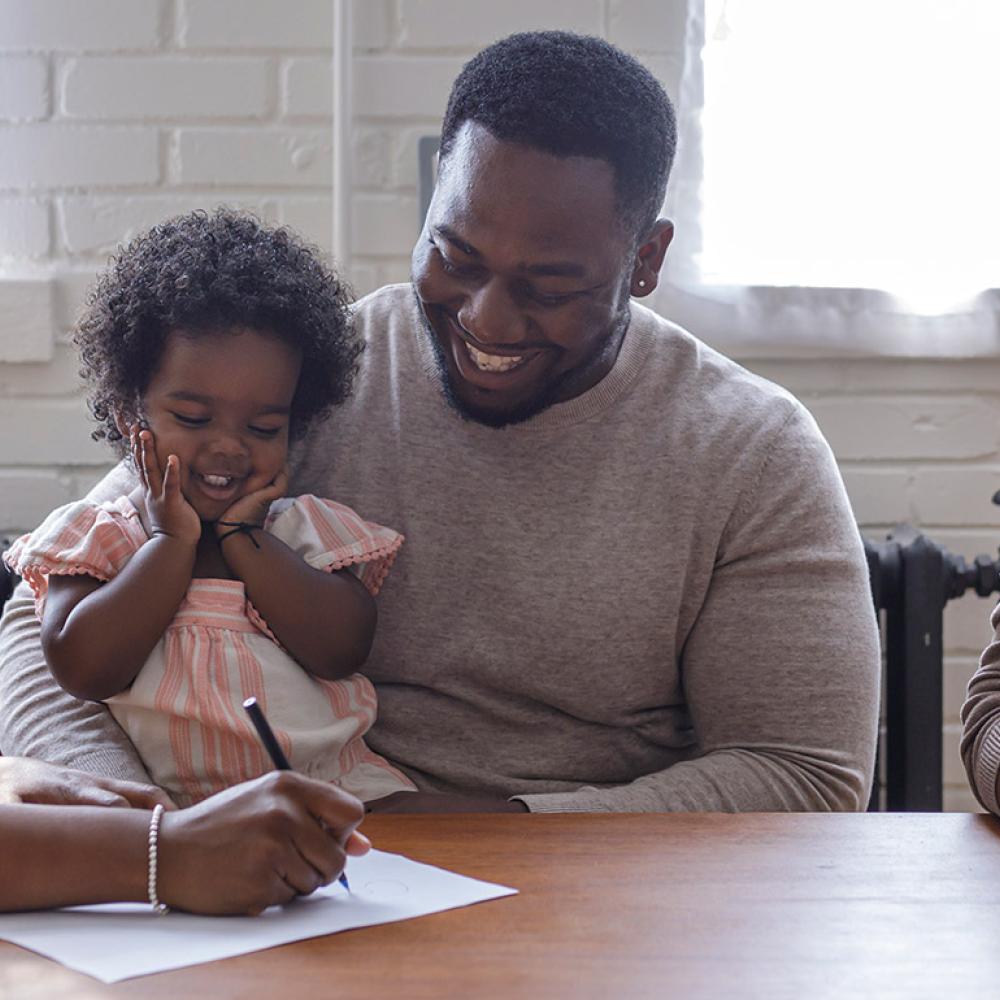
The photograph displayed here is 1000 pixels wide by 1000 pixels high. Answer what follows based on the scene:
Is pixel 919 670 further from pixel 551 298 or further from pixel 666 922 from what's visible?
pixel 666 922

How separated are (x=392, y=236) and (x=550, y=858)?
3.67ft

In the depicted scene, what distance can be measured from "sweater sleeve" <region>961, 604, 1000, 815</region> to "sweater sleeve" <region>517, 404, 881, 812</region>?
0.54 ft

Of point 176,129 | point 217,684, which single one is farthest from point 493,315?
point 176,129

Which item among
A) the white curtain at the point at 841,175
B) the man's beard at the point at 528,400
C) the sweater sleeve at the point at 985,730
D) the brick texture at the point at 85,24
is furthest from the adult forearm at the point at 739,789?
the brick texture at the point at 85,24

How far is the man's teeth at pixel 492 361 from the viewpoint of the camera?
138 centimetres

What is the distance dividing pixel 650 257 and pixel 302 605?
1.75 ft

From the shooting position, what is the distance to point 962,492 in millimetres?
1933

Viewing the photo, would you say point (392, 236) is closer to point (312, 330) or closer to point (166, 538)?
point (312, 330)

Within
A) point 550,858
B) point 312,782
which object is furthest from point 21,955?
point 550,858

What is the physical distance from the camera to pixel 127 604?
1.21 metres

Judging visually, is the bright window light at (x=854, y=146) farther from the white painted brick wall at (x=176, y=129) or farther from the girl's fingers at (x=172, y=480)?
the girl's fingers at (x=172, y=480)

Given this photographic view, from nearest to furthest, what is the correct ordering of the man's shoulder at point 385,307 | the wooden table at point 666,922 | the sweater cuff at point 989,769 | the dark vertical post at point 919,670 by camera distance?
the wooden table at point 666,922 < the sweater cuff at point 989,769 < the man's shoulder at point 385,307 < the dark vertical post at point 919,670

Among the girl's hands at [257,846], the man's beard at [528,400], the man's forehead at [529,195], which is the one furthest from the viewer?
the man's beard at [528,400]

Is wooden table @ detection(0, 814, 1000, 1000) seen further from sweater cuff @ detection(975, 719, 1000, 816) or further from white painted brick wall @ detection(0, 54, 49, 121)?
white painted brick wall @ detection(0, 54, 49, 121)
